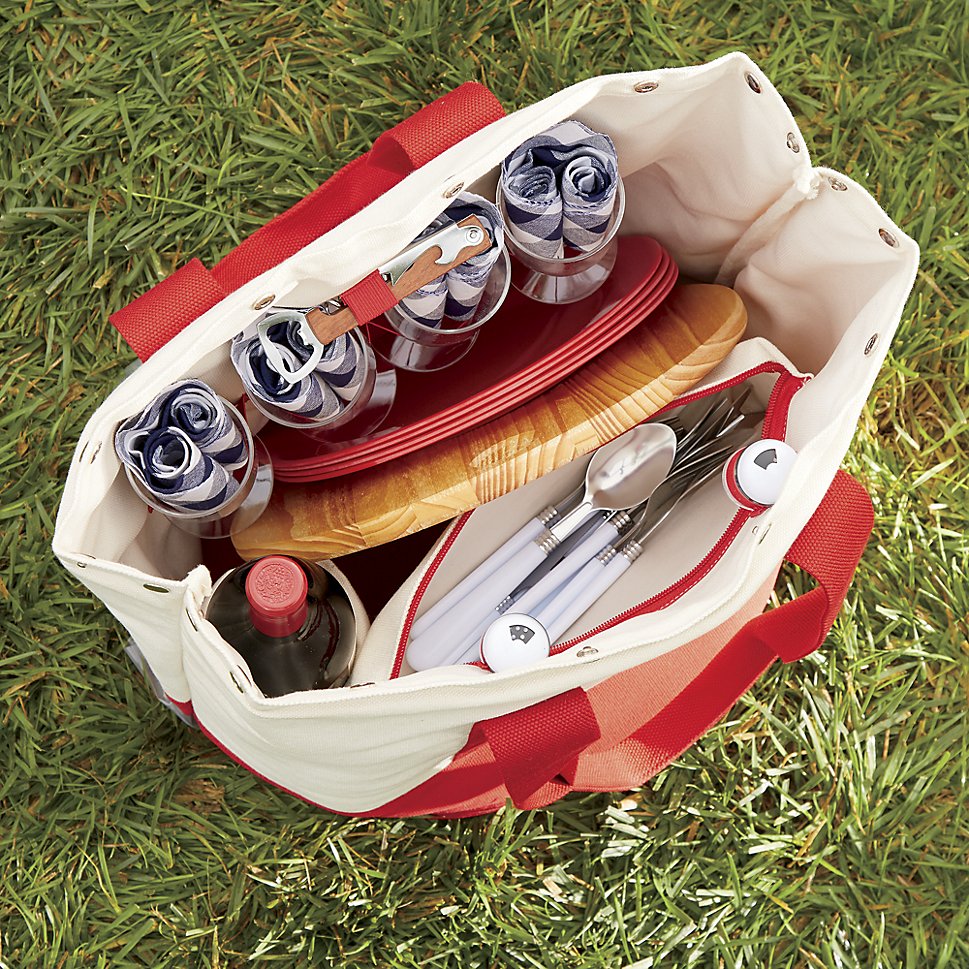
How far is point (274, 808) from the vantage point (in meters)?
1.01

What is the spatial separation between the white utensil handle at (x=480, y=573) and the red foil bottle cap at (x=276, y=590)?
0.55 ft

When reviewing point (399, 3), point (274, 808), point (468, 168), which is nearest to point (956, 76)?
point (399, 3)

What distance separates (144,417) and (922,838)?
88 cm

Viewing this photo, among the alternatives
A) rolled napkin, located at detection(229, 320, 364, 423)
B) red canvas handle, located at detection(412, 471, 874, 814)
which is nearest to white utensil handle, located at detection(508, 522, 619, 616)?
red canvas handle, located at detection(412, 471, 874, 814)

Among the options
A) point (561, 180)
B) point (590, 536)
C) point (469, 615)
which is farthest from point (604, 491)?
point (561, 180)

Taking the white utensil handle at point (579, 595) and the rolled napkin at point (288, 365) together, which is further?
the white utensil handle at point (579, 595)

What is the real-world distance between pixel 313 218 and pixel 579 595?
1.20ft

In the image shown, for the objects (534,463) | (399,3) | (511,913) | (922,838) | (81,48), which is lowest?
(922,838)

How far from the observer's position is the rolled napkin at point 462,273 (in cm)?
73

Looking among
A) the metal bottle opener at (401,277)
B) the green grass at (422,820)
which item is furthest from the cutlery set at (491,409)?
the green grass at (422,820)

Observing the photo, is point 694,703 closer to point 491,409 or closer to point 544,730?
point 544,730

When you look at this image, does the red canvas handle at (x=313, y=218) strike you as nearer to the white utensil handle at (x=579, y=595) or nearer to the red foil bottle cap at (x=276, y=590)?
the red foil bottle cap at (x=276, y=590)

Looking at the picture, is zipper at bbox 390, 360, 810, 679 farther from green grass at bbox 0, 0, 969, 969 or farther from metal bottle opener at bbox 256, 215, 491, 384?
green grass at bbox 0, 0, 969, 969

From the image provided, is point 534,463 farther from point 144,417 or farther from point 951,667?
point 951,667
